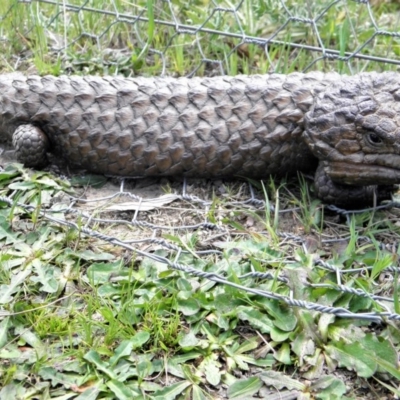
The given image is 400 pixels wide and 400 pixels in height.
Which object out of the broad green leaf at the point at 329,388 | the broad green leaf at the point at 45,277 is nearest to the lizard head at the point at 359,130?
the broad green leaf at the point at 329,388

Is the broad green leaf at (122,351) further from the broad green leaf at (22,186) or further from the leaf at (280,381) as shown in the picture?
the broad green leaf at (22,186)

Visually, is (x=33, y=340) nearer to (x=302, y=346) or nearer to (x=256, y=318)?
(x=256, y=318)

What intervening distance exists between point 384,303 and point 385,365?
26cm

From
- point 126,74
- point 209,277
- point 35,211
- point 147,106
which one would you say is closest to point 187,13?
point 126,74

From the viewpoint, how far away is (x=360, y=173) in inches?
91.0

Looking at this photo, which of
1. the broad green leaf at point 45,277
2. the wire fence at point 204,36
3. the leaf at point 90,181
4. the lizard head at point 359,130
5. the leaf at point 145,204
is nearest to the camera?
the broad green leaf at point 45,277

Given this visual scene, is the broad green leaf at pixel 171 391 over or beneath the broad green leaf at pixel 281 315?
beneath

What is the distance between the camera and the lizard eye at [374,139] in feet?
7.36

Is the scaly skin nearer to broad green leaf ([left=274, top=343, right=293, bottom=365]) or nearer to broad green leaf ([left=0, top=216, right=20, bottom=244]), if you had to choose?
broad green leaf ([left=0, top=216, right=20, bottom=244])

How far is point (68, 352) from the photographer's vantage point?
74.1 inches

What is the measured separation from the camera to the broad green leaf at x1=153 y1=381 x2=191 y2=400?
5.84 feet

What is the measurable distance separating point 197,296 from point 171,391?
0.33m

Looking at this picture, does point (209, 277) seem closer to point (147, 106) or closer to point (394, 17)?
point (147, 106)

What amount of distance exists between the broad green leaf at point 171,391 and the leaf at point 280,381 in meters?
0.21
